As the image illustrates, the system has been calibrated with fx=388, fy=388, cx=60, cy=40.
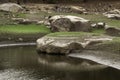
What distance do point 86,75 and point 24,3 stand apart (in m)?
37.8

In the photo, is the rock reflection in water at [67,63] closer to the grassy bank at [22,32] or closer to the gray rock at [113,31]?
the grassy bank at [22,32]

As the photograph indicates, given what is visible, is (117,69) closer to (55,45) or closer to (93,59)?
(93,59)

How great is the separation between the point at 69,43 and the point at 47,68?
6789 mm

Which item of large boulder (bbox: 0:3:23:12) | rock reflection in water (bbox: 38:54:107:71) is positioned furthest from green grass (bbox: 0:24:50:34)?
rock reflection in water (bbox: 38:54:107:71)

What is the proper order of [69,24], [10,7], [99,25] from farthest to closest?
[10,7]
[99,25]
[69,24]

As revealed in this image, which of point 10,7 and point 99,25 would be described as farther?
point 10,7

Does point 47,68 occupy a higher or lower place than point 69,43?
lower

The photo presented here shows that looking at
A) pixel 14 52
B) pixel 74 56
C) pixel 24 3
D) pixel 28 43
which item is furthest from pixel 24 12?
pixel 74 56

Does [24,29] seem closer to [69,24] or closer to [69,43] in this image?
[69,24]

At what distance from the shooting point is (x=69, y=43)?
40969 millimetres

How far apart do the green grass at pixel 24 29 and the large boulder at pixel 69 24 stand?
1670 millimetres

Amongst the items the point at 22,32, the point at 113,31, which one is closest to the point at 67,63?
the point at 113,31

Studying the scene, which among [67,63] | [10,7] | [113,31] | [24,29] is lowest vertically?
[67,63]

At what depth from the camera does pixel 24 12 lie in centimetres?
6044
